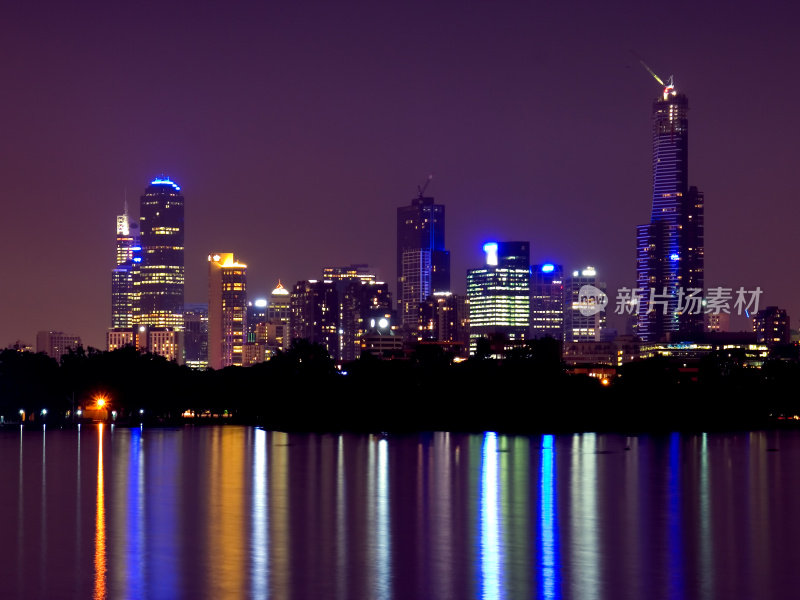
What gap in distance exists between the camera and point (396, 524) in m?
51.9

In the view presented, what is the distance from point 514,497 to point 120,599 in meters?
28.4

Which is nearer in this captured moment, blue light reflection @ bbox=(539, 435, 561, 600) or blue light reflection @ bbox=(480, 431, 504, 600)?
blue light reflection @ bbox=(539, 435, 561, 600)

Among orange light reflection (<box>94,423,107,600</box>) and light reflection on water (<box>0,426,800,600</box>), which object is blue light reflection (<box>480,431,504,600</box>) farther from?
orange light reflection (<box>94,423,107,600</box>)

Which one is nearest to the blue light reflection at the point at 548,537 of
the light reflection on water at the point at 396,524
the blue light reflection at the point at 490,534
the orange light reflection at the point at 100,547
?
the light reflection on water at the point at 396,524

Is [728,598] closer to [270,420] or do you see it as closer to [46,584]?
[46,584]

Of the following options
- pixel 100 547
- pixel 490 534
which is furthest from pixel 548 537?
pixel 100 547

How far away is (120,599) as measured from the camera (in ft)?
120

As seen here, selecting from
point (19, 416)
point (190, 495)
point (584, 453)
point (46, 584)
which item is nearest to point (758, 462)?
point (584, 453)

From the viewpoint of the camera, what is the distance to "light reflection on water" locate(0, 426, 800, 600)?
39.2m

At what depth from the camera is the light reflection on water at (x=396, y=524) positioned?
39250 mm

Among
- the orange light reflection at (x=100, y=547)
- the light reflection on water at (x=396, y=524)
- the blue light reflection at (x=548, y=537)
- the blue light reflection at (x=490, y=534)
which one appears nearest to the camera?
the orange light reflection at (x=100, y=547)

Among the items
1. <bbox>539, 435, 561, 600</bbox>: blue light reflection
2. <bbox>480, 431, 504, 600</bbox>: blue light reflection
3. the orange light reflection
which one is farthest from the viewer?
<bbox>480, 431, 504, 600</bbox>: blue light reflection

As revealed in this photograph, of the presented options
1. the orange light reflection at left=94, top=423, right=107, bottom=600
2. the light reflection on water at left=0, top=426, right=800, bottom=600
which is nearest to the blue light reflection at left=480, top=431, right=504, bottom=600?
the light reflection on water at left=0, top=426, right=800, bottom=600

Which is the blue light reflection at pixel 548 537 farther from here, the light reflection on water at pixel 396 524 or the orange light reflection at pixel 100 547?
the orange light reflection at pixel 100 547
